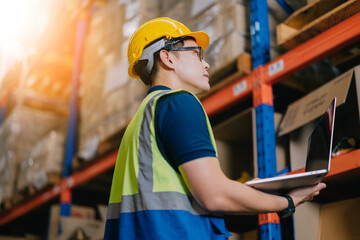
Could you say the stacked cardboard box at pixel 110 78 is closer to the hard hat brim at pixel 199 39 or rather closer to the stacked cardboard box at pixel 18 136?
the stacked cardboard box at pixel 18 136

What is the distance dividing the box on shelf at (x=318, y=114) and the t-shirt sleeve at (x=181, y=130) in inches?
45.1

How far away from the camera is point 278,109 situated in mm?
3289

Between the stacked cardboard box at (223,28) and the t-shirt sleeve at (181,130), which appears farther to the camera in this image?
the stacked cardboard box at (223,28)

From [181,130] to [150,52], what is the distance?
0.49m

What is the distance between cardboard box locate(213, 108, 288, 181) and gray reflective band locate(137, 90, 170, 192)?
4.97ft

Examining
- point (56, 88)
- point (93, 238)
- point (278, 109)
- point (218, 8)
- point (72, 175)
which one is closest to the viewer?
point (218, 8)

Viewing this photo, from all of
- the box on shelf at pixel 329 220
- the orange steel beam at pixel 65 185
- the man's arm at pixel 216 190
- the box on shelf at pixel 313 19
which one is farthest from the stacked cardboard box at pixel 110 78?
the man's arm at pixel 216 190

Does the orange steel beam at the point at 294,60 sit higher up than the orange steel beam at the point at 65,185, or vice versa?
the orange steel beam at the point at 294,60

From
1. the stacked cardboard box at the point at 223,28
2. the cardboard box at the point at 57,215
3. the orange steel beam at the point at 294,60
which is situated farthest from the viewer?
the cardboard box at the point at 57,215

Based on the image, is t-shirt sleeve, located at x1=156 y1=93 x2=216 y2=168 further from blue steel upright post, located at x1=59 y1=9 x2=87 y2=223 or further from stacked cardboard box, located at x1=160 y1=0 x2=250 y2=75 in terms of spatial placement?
blue steel upright post, located at x1=59 y1=9 x2=87 y2=223

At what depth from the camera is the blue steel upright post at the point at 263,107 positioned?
7.37 feet

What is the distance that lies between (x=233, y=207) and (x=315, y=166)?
374mm

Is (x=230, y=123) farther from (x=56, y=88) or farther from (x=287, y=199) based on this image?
(x=56, y=88)

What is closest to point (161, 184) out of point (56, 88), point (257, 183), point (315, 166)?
point (257, 183)
